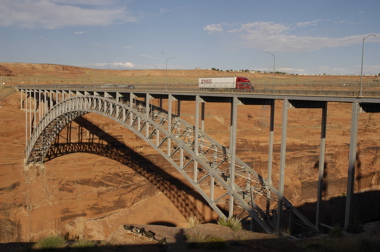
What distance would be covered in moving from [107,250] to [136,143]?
2675 centimetres

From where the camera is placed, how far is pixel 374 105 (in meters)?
10.9

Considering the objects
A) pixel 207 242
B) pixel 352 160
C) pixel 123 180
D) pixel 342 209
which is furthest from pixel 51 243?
pixel 342 209

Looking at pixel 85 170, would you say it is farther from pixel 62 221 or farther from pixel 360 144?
pixel 360 144

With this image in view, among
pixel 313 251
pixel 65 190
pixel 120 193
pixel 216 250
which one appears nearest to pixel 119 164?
pixel 120 193

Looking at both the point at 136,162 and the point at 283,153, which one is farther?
the point at 136,162

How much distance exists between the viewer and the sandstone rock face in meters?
31.8

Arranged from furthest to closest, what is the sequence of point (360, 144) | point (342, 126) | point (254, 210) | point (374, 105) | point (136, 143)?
point (342, 126), point (360, 144), point (136, 143), point (254, 210), point (374, 105)

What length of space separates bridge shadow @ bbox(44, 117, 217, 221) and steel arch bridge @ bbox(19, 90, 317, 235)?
2.11 m

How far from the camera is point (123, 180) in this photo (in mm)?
35750

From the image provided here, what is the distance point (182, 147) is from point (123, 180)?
1967 centimetres

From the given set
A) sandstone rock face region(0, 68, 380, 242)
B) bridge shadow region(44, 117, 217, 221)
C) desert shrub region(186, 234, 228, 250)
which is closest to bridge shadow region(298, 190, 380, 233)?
sandstone rock face region(0, 68, 380, 242)

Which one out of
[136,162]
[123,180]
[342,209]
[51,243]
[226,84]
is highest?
[226,84]

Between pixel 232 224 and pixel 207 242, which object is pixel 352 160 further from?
pixel 232 224

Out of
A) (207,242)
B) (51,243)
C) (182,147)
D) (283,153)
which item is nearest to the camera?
(207,242)
